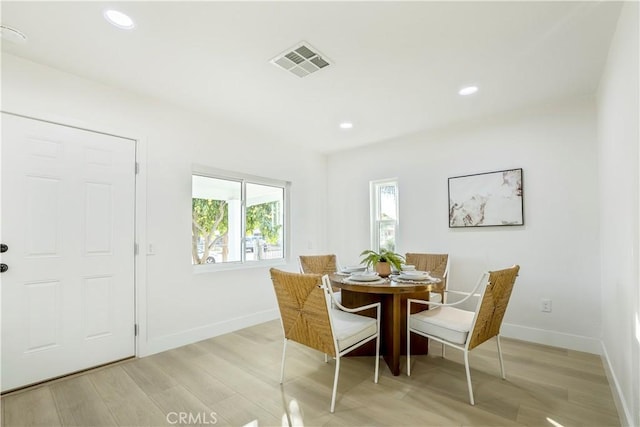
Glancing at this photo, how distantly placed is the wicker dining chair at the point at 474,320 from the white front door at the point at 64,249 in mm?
2631

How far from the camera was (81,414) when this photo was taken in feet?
6.44

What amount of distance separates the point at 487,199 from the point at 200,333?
3543 millimetres

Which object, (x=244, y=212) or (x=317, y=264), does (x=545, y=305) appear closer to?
(x=317, y=264)

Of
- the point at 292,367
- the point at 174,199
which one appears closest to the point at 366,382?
the point at 292,367

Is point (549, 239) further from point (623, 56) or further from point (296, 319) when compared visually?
point (296, 319)


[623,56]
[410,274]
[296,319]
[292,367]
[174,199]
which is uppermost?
[623,56]

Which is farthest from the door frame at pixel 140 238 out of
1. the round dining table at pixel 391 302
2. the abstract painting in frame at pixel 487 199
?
the abstract painting in frame at pixel 487 199

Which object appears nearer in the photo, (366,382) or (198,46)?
(198,46)

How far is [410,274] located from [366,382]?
36.5 inches

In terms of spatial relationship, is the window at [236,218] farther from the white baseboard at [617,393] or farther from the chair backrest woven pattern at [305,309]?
the white baseboard at [617,393]

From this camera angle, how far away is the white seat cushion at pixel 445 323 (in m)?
2.16

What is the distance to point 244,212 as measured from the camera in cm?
393

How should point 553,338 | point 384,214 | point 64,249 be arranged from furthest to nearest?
point 384,214
point 553,338
point 64,249

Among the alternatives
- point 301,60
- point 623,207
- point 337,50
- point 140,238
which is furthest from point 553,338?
point 140,238
